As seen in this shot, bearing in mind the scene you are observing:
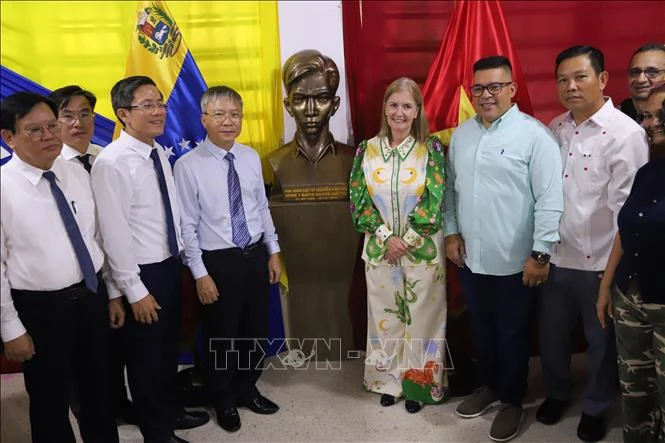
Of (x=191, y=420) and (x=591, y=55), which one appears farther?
(x=191, y=420)

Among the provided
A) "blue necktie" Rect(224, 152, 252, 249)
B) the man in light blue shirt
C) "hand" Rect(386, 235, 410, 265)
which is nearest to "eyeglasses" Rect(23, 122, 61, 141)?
"blue necktie" Rect(224, 152, 252, 249)

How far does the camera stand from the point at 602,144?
2078 mm

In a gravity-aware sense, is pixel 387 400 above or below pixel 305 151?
below

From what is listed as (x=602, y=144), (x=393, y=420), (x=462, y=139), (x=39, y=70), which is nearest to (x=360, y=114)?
(x=462, y=139)

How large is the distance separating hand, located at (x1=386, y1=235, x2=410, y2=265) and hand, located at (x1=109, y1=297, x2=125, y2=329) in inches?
43.7

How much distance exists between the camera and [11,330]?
62.7 inches

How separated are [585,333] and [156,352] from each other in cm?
174

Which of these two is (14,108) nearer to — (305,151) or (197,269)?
(197,269)

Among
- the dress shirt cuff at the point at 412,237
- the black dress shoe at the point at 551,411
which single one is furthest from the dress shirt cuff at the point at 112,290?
the black dress shoe at the point at 551,411

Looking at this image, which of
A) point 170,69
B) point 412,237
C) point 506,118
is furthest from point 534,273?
point 170,69

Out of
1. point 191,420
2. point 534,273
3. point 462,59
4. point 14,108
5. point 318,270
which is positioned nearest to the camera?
point 14,108

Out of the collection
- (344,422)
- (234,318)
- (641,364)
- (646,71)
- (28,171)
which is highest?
(646,71)

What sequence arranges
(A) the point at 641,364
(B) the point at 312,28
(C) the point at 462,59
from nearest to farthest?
(A) the point at 641,364 → (C) the point at 462,59 → (B) the point at 312,28

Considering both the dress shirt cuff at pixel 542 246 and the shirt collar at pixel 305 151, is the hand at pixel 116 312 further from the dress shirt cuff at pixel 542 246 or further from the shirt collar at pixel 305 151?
the dress shirt cuff at pixel 542 246
